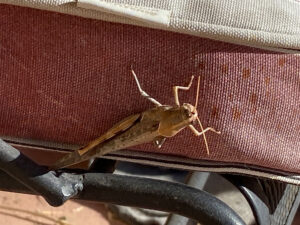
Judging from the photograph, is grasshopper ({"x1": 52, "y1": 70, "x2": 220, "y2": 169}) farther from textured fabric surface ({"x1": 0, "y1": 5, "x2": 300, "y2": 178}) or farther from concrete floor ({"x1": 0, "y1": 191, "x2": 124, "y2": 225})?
concrete floor ({"x1": 0, "y1": 191, "x2": 124, "y2": 225})

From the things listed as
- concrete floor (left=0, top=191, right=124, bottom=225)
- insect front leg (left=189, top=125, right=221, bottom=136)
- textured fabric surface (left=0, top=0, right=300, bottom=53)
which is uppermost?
textured fabric surface (left=0, top=0, right=300, bottom=53)

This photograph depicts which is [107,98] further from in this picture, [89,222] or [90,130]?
[89,222]

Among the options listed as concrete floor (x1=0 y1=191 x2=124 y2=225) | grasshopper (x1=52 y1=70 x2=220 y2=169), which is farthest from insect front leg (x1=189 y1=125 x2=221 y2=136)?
concrete floor (x1=0 y1=191 x2=124 y2=225)

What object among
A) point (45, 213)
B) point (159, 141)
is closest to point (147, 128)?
point (159, 141)

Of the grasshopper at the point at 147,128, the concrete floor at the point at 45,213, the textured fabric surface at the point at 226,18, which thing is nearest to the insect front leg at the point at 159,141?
the grasshopper at the point at 147,128

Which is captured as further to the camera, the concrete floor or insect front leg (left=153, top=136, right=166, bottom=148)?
the concrete floor

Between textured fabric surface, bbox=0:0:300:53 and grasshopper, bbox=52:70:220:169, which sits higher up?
textured fabric surface, bbox=0:0:300:53

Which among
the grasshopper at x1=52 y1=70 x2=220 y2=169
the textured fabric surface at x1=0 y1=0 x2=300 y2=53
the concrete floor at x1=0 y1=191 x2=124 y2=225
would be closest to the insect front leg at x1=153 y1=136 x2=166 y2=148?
the grasshopper at x1=52 y1=70 x2=220 y2=169
